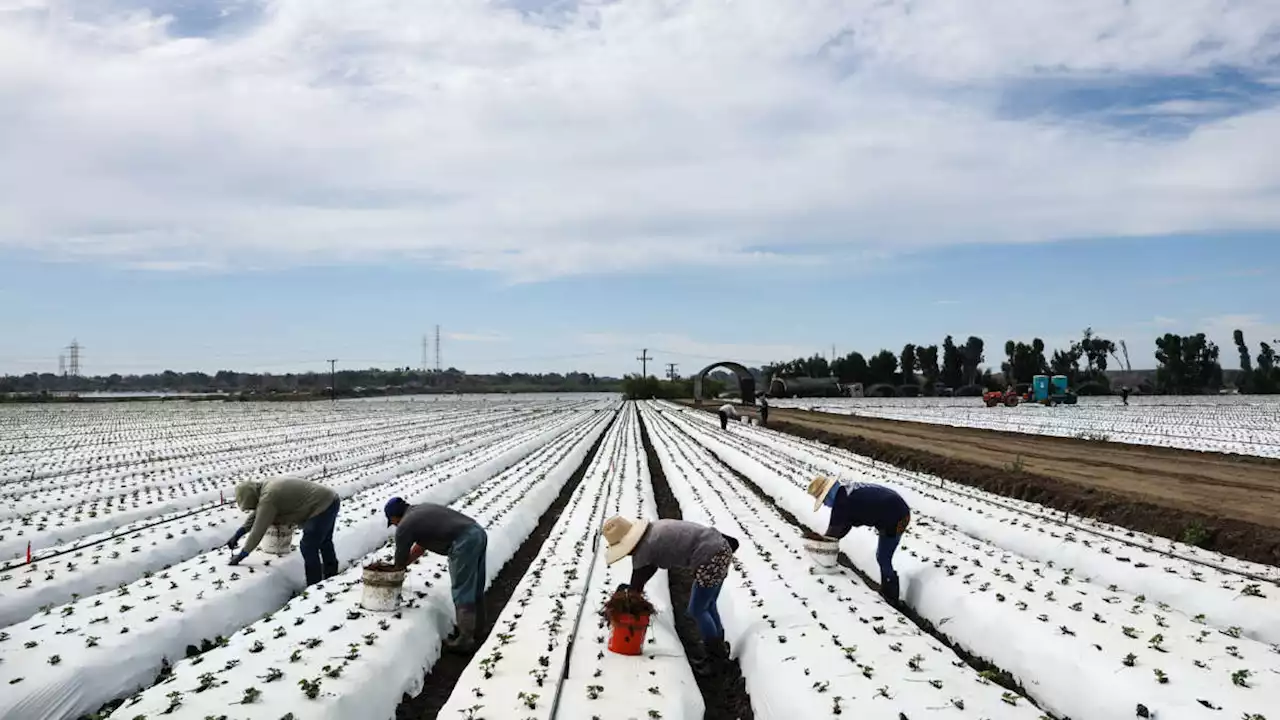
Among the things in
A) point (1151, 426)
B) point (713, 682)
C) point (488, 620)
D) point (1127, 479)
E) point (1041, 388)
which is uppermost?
point (1041, 388)

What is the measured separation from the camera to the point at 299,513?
8531 mm

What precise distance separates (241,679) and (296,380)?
156921 millimetres

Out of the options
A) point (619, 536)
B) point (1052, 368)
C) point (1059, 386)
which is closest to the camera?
point (619, 536)

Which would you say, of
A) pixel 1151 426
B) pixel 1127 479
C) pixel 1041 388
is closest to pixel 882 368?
pixel 1041 388

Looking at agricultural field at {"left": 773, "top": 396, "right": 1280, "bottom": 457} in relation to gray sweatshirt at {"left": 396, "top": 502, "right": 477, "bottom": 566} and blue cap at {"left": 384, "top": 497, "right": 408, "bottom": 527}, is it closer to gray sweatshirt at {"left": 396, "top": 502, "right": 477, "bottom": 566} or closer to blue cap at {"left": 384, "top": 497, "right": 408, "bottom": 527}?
gray sweatshirt at {"left": 396, "top": 502, "right": 477, "bottom": 566}

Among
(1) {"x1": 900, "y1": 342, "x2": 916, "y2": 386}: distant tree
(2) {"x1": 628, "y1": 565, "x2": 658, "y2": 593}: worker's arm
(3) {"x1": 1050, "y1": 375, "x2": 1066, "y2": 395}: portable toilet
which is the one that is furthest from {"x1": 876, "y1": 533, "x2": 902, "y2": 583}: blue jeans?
(1) {"x1": 900, "y1": 342, "x2": 916, "y2": 386}: distant tree

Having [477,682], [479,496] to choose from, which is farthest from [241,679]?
[479,496]

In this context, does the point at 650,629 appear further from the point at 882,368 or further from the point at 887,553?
the point at 882,368

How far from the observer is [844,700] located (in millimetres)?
5344

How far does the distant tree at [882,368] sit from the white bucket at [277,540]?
326 ft

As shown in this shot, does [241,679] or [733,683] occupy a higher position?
[241,679]

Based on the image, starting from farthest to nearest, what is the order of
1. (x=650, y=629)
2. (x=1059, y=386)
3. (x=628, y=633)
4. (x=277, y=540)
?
1. (x=1059, y=386)
2. (x=277, y=540)
3. (x=650, y=629)
4. (x=628, y=633)

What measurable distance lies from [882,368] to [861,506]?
98.9 meters

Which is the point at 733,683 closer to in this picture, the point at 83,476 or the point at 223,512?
the point at 223,512
